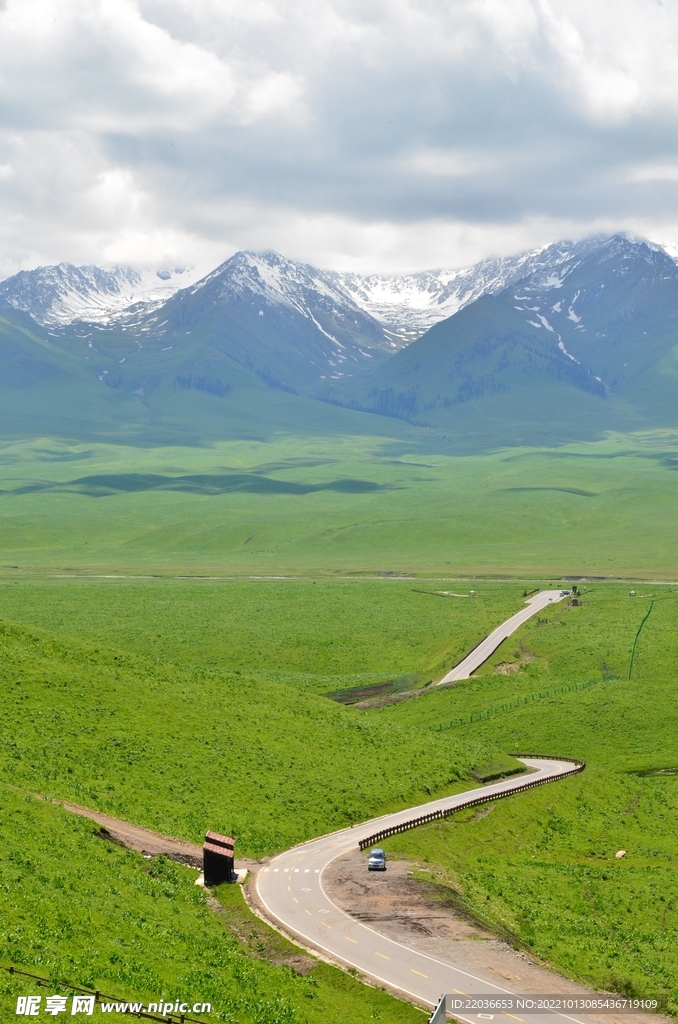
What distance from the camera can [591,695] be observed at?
93562 millimetres

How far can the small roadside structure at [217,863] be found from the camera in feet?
148

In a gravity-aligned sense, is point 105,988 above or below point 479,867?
above

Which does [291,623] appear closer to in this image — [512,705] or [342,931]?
[512,705]

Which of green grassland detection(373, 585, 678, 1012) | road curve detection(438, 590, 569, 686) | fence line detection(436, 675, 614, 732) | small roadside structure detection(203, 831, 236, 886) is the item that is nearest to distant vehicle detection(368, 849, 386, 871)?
green grassland detection(373, 585, 678, 1012)

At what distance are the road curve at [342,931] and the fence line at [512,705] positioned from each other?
34.0 metres

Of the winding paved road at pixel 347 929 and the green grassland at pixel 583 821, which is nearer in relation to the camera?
the winding paved road at pixel 347 929

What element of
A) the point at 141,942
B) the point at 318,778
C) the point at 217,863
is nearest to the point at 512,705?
the point at 318,778

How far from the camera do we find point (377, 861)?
46.9 metres

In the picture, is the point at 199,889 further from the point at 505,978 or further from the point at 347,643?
the point at 347,643

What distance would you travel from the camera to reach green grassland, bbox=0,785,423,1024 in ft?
107

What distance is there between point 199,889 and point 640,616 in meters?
90.3

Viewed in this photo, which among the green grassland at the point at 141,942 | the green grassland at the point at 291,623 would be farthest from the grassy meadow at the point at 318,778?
the green grassland at the point at 291,623

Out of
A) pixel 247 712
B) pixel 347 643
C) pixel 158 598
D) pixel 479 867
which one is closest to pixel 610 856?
pixel 479 867

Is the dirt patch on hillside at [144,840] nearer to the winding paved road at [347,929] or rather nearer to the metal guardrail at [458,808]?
the winding paved road at [347,929]
